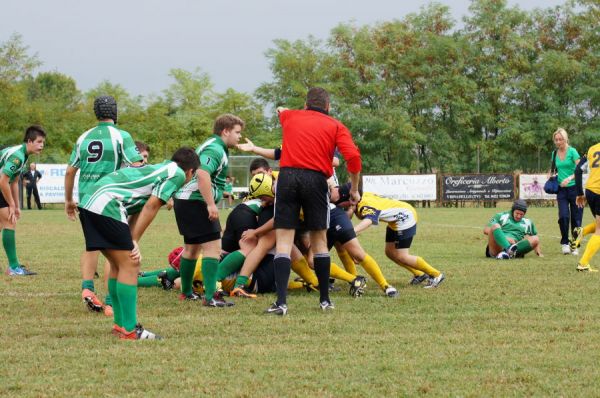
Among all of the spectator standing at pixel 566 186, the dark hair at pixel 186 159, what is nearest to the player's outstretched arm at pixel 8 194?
the dark hair at pixel 186 159

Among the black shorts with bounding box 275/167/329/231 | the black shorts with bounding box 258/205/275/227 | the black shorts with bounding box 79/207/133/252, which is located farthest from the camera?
the black shorts with bounding box 258/205/275/227

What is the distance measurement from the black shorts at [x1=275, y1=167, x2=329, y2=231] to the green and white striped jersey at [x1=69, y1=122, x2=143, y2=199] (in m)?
1.38

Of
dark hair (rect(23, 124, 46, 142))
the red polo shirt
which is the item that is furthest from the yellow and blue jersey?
dark hair (rect(23, 124, 46, 142))

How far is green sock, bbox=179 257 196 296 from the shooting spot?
8.07 meters

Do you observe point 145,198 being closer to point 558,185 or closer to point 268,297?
point 268,297

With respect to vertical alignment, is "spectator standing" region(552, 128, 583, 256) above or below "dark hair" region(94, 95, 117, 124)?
below

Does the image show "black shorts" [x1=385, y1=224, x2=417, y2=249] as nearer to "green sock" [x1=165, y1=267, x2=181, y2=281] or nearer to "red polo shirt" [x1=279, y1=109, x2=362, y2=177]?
"red polo shirt" [x1=279, y1=109, x2=362, y2=177]

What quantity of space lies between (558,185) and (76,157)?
8.41m

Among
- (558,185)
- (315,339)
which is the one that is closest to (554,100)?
(558,185)

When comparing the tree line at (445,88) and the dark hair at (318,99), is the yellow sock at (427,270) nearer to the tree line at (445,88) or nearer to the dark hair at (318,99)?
the dark hair at (318,99)

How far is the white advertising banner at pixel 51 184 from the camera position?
113 ft

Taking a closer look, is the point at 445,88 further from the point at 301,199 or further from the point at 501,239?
the point at 301,199

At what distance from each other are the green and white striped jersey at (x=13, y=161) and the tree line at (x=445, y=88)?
3450 cm

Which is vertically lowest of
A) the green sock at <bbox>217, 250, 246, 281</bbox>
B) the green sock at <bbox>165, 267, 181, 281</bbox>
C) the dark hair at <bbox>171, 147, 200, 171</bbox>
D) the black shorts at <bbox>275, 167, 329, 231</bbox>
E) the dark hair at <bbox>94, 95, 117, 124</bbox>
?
the green sock at <bbox>165, 267, 181, 281</bbox>
